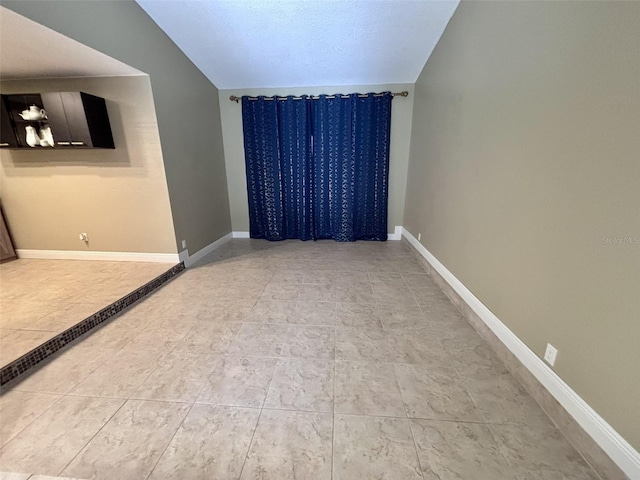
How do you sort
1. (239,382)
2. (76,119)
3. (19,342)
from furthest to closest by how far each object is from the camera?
(76,119), (19,342), (239,382)

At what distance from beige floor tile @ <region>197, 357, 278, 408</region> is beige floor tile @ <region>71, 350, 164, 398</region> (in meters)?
0.44

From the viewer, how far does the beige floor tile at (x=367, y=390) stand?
1319 millimetres

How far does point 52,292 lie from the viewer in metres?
2.41

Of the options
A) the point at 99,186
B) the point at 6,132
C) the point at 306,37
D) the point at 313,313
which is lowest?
the point at 313,313

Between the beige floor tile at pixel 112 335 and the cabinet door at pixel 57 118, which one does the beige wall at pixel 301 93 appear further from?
the beige floor tile at pixel 112 335

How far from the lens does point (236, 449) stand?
1.14 metres

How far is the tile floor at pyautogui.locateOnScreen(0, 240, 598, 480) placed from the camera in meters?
1.08

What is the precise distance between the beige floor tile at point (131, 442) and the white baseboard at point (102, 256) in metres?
2.07

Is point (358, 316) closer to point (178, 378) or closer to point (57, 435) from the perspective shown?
point (178, 378)

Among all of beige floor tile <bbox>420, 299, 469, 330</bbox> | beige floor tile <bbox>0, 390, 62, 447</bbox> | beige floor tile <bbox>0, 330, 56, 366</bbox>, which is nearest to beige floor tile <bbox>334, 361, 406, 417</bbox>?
beige floor tile <bbox>420, 299, 469, 330</bbox>

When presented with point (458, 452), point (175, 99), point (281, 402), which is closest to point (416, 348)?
point (458, 452)

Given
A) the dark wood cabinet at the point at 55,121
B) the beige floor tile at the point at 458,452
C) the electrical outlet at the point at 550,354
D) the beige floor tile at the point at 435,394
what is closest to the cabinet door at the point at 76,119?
the dark wood cabinet at the point at 55,121

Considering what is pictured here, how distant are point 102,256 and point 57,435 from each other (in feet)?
8.60

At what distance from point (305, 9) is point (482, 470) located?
366 centimetres
